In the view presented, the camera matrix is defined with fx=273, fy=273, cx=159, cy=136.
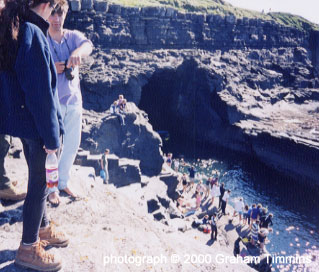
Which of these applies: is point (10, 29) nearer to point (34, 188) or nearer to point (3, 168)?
point (34, 188)

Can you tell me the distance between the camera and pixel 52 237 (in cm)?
364

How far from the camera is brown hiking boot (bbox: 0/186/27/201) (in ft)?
15.6

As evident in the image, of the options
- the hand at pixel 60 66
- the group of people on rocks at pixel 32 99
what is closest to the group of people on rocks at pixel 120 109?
the hand at pixel 60 66

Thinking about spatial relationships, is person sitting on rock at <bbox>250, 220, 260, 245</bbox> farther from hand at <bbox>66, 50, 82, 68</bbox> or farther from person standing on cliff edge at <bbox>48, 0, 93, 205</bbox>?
hand at <bbox>66, 50, 82, 68</bbox>

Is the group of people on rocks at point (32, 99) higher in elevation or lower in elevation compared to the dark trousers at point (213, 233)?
higher

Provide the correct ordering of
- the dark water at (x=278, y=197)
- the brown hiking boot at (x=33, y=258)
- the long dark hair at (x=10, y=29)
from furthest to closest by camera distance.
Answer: the dark water at (x=278, y=197), the brown hiking boot at (x=33, y=258), the long dark hair at (x=10, y=29)

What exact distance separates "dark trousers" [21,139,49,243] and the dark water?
17.1 meters

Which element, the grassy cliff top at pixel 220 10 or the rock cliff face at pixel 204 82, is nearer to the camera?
the rock cliff face at pixel 204 82

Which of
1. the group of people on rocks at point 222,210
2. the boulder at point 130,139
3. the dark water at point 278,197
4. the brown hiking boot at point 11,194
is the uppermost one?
the brown hiking boot at point 11,194

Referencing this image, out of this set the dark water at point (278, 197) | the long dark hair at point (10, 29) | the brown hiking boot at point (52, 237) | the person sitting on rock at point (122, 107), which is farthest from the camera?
the person sitting on rock at point (122, 107)

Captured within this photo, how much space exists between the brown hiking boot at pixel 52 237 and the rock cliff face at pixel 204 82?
25.3 metres

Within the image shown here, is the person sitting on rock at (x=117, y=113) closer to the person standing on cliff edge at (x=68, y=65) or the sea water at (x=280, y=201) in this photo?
the sea water at (x=280, y=201)

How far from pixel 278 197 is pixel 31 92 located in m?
26.8

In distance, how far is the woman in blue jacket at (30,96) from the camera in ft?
8.59
